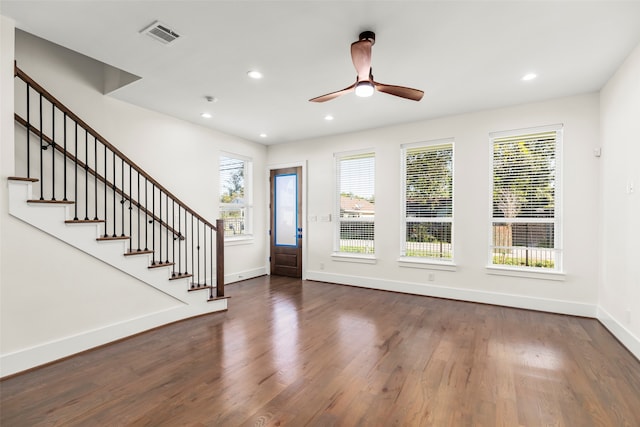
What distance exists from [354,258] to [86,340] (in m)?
4.00

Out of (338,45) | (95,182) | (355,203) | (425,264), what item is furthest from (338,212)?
(95,182)

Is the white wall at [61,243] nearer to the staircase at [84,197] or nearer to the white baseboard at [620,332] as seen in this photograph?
the staircase at [84,197]

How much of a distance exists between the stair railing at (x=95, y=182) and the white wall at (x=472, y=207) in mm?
2456

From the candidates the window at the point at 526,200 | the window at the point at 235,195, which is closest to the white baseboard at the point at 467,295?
the window at the point at 526,200

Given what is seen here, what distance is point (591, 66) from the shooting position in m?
3.15

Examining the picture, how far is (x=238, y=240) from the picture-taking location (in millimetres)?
5926

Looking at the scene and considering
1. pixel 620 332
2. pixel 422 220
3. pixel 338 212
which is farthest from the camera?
pixel 338 212

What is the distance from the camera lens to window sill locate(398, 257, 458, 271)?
15.5 ft

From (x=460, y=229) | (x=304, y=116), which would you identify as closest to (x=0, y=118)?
(x=304, y=116)

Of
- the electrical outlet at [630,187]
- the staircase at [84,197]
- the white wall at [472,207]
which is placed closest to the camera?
the staircase at [84,197]

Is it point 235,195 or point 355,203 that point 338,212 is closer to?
point 355,203

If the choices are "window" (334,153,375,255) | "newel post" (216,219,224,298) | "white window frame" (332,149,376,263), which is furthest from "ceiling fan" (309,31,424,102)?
"white window frame" (332,149,376,263)

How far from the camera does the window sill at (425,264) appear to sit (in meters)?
4.72

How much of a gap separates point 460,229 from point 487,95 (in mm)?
1944
